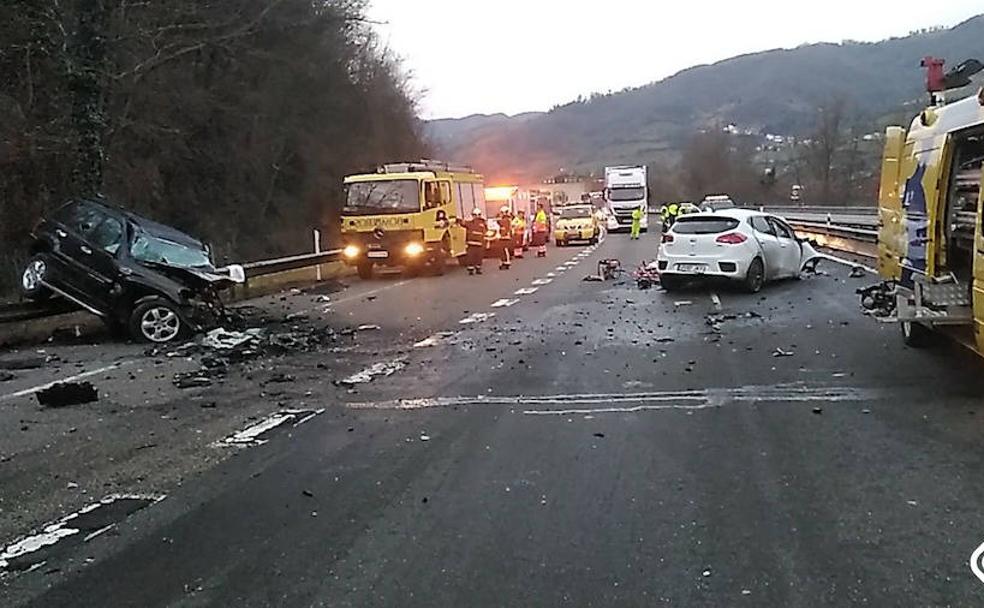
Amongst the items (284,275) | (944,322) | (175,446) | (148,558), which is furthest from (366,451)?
(284,275)

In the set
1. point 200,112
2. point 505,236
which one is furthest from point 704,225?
point 200,112

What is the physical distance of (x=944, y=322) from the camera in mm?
9602

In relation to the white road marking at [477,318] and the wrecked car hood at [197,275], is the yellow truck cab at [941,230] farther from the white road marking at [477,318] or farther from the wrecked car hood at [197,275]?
the wrecked car hood at [197,275]

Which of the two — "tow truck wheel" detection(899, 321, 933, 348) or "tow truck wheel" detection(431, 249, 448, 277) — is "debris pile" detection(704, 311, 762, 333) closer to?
"tow truck wheel" detection(899, 321, 933, 348)

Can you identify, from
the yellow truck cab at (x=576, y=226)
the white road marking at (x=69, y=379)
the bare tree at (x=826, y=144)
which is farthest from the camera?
the bare tree at (x=826, y=144)

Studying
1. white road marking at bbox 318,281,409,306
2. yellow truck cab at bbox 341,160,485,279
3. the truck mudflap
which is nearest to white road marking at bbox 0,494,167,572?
the truck mudflap

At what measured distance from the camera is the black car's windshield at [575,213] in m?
46.2

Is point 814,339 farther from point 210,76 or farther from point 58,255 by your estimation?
point 210,76

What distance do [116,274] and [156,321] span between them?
790mm

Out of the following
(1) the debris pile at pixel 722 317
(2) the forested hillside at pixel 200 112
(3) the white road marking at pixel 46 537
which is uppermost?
(2) the forested hillside at pixel 200 112

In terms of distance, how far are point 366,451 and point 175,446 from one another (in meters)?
1.48

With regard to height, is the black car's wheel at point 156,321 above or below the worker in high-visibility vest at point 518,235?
above

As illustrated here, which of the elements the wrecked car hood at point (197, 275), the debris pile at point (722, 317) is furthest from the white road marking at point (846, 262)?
the wrecked car hood at point (197, 275)

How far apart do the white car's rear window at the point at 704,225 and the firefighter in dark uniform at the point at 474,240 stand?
9778 mm
